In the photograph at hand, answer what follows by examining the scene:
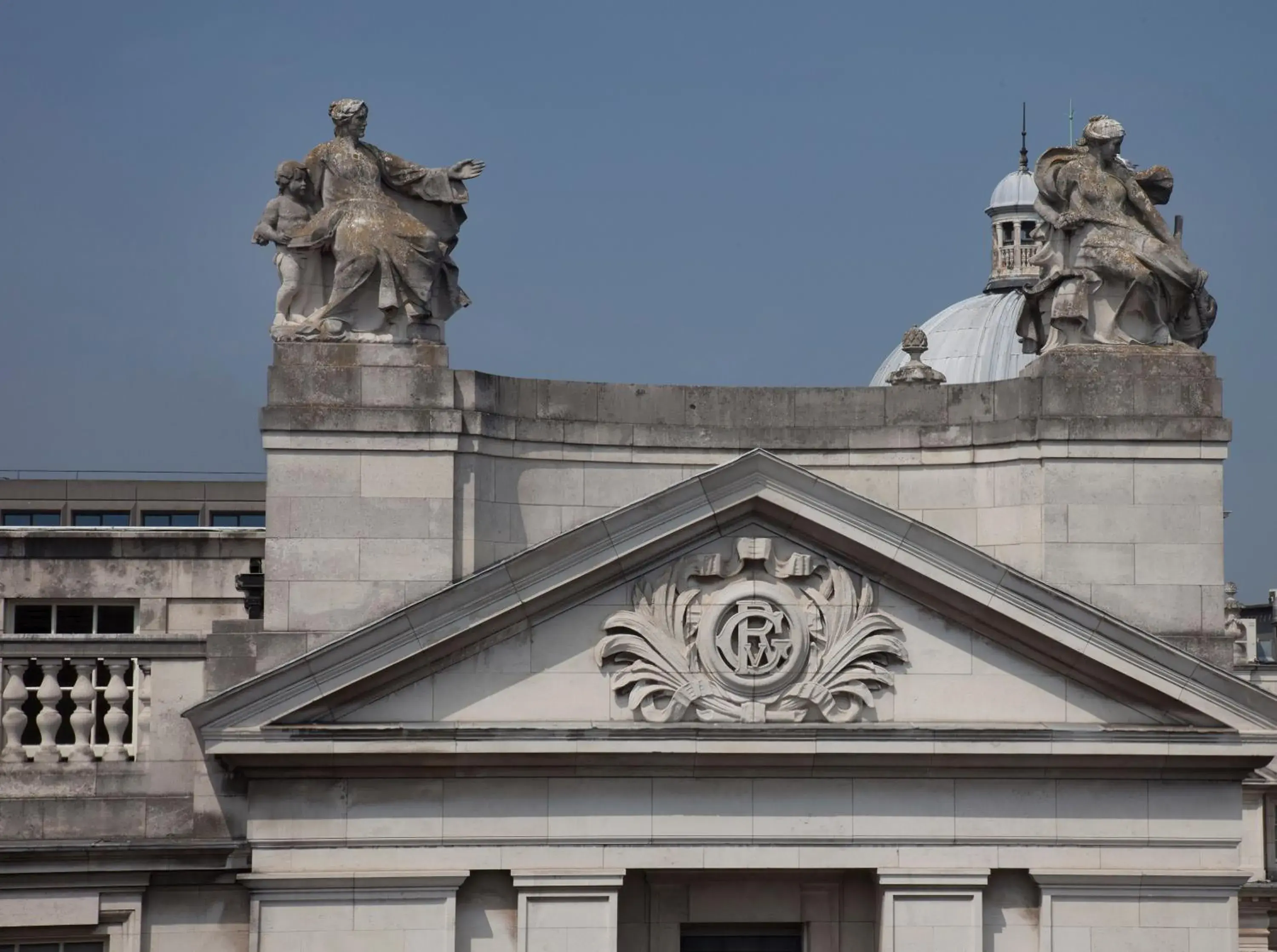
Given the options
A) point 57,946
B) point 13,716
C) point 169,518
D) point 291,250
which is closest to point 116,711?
point 13,716

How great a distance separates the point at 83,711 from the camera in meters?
28.5

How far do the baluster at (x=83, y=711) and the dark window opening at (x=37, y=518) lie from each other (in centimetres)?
2341

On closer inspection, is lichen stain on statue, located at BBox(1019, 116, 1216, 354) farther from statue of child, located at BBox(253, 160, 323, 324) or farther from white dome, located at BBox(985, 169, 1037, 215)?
white dome, located at BBox(985, 169, 1037, 215)

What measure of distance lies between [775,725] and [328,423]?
19.7 ft

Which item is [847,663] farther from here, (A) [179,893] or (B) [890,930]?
(A) [179,893]

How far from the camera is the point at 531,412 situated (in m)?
30.0

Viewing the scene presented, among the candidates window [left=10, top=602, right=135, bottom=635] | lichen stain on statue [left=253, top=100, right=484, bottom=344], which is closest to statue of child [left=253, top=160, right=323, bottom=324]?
lichen stain on statue [left=253, top=100, right=484, bottom=344]

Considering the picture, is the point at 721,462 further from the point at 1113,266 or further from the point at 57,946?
the point at 57,946

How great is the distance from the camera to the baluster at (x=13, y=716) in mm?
28328

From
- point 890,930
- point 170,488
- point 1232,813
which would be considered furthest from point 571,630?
point 170,488

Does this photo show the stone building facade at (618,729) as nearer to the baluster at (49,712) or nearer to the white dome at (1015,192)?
the baluster at (49,712)

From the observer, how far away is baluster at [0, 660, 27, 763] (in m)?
28.3

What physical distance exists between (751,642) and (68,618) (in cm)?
1041

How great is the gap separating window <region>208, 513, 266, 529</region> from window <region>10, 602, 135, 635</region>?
1585 centimetres
